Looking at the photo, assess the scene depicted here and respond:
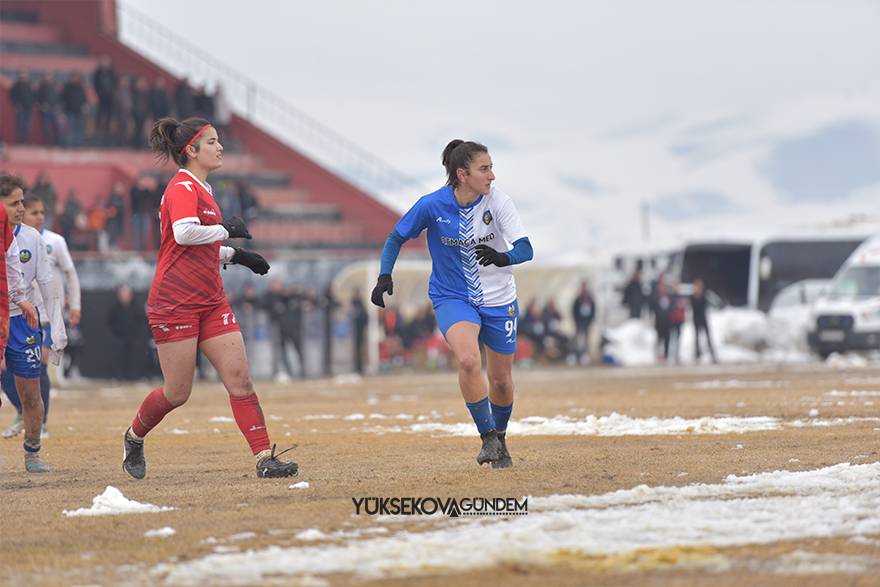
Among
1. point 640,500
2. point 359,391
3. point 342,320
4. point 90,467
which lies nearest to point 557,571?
point 640,500

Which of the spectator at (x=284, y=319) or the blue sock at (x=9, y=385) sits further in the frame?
the spectator at (x=284, y=319)

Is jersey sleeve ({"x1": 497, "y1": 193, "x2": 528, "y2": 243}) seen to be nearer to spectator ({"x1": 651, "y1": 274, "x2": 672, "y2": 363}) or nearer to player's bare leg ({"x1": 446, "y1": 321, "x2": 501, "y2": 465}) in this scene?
player's bare leg ({"x1": 446, "y1": 321, "x2": 501, "y2": 465})

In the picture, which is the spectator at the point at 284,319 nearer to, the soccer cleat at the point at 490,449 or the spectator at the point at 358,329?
the spectator at the point at 358,329

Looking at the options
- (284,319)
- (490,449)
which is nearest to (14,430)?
(490,449)

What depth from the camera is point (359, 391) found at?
24.5m

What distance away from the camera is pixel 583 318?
35781 millimetres

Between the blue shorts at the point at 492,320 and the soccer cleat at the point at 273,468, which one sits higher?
the blue shorts at the point at 492,320

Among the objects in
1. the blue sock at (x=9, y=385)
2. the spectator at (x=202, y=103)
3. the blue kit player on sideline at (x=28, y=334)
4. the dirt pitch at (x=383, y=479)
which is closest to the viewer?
the dirt pitch at (x=383, y=479)

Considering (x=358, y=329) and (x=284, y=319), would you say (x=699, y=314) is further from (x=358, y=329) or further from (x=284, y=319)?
(x=284, y=319)

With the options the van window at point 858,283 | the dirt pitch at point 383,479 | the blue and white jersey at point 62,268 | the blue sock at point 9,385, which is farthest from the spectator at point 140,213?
the blue and white jersey at point 62,268

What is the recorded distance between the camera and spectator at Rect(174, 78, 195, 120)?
3925cm

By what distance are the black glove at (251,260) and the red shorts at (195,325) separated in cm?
29

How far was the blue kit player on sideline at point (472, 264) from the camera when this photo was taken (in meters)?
9.95

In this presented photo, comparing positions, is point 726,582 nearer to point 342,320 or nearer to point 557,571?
A: point 557,571
